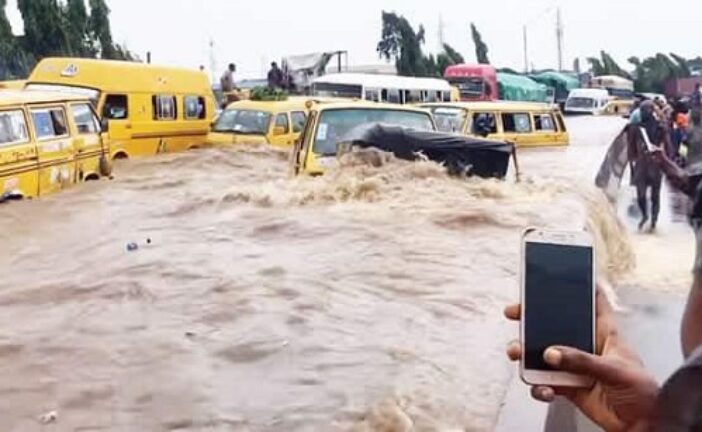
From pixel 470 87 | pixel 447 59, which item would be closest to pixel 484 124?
pixel 470 87

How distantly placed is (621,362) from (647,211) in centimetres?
1127

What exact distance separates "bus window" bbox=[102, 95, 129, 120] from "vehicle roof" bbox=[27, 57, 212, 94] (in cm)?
13

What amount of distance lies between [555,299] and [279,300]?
469 cm

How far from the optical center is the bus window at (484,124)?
1616cm

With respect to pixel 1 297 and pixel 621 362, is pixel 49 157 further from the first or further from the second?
pixel 621 362

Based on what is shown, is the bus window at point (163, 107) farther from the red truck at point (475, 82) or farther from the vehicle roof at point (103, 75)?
the red truck at point (475, 82)

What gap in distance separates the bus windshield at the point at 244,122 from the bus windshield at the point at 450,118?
279 cm

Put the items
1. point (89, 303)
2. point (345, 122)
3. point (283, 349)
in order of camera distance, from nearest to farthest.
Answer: point (283, 349) < point (89, 303) < point (345, 122)

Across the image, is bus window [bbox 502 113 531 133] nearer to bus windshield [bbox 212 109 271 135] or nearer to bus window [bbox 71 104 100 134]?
bus windshield [bbox 212 109 271 135]

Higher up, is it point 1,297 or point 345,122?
point 345,122

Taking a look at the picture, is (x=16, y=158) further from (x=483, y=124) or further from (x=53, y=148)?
(x=483, y=124)

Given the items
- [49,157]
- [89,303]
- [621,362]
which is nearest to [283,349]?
[89,303]

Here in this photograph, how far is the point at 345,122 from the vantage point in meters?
10.9

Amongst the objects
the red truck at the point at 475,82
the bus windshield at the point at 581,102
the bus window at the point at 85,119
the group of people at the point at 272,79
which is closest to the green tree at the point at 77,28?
the group of people at the point at 272,79
